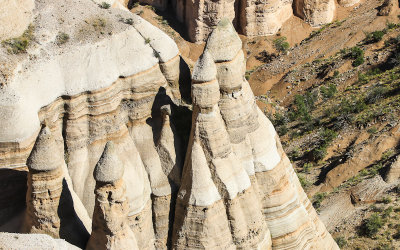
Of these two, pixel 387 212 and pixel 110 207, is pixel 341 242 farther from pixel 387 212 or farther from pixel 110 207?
pixel 110 207

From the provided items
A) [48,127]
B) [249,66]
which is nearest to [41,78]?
[48,127]

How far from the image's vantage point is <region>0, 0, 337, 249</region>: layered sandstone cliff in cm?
1808

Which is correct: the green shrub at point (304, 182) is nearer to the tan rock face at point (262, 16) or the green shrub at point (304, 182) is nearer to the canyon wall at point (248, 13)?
the canyon wall at point (248, 13)

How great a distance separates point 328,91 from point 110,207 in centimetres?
4117

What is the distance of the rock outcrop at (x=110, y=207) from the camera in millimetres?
16859

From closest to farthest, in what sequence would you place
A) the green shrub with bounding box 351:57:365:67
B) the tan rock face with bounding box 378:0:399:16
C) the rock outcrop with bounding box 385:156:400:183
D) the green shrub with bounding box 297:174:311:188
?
the rock outcrop with bounding box 385:156:400:183, the green shrub with bounding box 297:174:311:188, the green shrub with bounding box 351:57:365:67, the tan rock face with bounding box 378:0:399:16

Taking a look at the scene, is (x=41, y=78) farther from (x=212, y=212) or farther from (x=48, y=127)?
(x=212, y=212)

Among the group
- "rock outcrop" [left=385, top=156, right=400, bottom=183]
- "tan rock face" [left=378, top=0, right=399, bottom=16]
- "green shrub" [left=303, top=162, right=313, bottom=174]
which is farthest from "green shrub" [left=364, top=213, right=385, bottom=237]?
"tan rock face" [left=378, top=0, right=399, bottom=16]

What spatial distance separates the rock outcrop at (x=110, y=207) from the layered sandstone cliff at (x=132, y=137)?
42 millimetres

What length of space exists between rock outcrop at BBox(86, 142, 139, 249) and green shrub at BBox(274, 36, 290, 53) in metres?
53.7

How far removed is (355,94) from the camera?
176 ft

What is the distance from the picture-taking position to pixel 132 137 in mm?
20141

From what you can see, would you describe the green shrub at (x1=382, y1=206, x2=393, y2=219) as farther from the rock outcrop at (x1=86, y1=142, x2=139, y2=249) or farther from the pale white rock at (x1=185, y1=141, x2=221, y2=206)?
the rock outcrop at (x1=86, y1=142, x2=139, y2=249)

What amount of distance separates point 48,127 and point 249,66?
5345 cm
